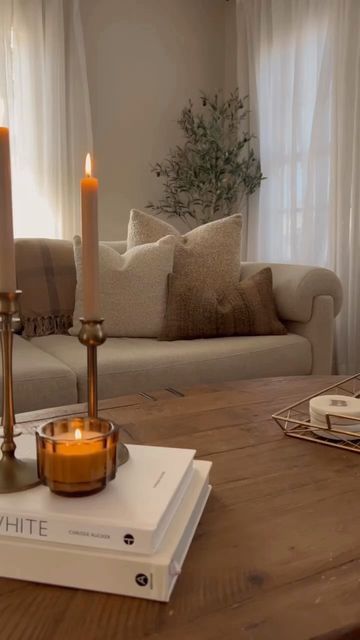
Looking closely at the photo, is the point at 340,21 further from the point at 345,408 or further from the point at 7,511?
the point at 7,511

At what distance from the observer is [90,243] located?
689 mm

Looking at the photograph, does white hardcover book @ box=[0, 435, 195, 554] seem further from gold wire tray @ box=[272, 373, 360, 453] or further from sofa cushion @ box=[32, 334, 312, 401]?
sofa cushion @ box=[32, 334, 312, 401]

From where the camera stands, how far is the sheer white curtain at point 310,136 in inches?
126

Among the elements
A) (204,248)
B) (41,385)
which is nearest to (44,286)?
(204,248)

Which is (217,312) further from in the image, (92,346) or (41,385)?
(92,346)

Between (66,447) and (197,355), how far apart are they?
1.42 m

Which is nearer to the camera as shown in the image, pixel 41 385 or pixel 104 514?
pixel 104 514

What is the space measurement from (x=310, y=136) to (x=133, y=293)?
1723 millimetres

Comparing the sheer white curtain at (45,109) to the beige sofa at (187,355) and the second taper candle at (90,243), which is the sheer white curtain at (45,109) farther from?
the second taper candle at (90,243)

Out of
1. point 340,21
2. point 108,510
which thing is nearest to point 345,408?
point 108,510

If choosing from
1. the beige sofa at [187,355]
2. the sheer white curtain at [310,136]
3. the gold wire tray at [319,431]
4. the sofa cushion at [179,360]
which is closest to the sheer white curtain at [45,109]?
the beige sofa at [187,355]

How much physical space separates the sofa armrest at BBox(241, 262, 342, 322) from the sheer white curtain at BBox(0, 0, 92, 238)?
1655 millimetres

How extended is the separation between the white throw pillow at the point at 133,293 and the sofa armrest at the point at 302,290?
48 cm

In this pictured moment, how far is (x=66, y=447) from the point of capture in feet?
2.02
